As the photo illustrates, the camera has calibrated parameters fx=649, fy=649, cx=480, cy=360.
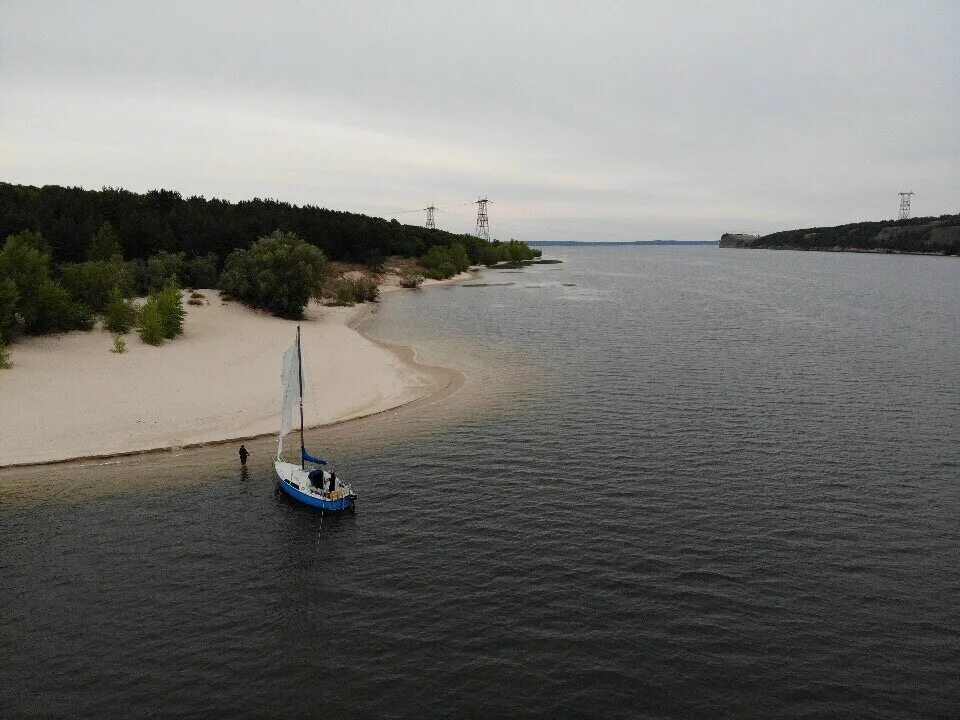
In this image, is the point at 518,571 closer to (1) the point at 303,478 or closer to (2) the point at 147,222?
(1) the point at 303,478

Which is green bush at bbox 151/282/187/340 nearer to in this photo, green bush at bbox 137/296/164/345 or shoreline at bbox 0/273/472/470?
shoreline at bbox 0/273/472/470

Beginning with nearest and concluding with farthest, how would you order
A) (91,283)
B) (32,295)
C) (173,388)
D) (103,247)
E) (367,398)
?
(173,388) → (367,398) → (32,295) → (91,283) → (103,247)

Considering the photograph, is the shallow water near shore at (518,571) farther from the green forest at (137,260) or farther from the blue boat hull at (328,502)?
the green forest at (137,260)

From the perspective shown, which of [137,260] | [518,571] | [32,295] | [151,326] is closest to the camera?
[518,571]

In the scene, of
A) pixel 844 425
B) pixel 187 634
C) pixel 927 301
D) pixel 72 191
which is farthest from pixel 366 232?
pixel 187 634

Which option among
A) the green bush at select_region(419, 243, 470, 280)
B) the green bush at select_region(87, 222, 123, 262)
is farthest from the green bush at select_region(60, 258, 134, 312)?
the green bush at select_region(419, 243, 470, 280)

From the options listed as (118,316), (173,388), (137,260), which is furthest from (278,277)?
(173,388)
